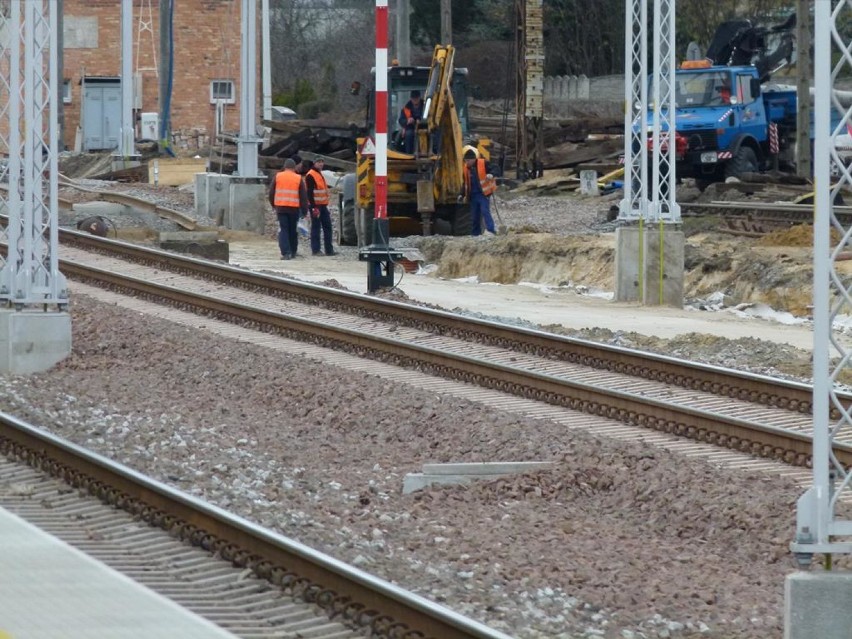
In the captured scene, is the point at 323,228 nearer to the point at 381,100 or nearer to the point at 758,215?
the point at 381,100

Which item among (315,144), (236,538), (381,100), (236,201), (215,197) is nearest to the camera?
(236,538)

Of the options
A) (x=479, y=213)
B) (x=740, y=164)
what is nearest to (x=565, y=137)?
(x=740, y=164)

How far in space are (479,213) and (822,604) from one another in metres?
21.5

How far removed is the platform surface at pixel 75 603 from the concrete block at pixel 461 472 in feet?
10.1

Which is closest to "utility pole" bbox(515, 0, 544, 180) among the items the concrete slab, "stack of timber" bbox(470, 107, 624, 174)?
"stack of timber" bbox(470, 107, 624, 174)

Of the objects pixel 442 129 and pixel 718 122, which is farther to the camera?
pixel 718 122

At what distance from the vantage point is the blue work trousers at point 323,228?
2657cm

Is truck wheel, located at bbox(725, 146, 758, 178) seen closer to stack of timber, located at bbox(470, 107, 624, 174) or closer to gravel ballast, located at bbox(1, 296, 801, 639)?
stack of timber, located at bbox(470, 107, 624, 174)

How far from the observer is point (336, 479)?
34.1 feet

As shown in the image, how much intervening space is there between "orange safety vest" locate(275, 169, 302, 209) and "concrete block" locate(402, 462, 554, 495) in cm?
1478

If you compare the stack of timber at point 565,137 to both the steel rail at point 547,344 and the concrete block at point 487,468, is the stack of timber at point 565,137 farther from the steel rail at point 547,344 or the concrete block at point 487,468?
the concrete block at point 487,468

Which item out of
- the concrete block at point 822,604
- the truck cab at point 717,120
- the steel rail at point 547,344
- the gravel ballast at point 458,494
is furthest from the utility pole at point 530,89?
the concrete block at point 822,604

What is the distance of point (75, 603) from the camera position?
658 centimetres

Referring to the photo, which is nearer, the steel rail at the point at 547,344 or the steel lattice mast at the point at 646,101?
the steel rail at the point at 547,344
